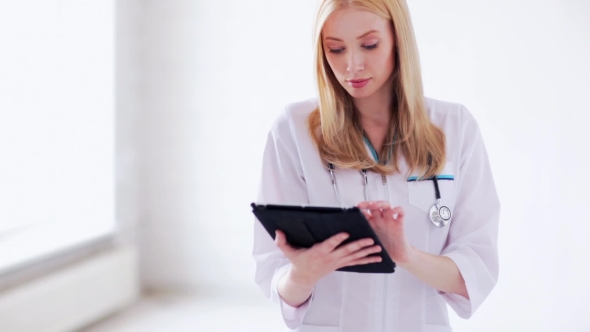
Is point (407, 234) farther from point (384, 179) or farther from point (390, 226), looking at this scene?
point (390, 226)

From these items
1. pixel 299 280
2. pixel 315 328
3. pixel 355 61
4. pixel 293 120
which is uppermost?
pixel 355 61

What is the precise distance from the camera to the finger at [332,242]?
44.5 inches

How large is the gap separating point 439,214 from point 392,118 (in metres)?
0.25

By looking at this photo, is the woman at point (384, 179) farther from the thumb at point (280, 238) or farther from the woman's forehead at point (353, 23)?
the thumb at point (280, 238)

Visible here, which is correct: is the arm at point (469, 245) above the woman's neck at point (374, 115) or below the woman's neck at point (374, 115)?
below

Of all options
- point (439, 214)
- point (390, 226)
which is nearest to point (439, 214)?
point (439, 214)

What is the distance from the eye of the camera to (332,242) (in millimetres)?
1145

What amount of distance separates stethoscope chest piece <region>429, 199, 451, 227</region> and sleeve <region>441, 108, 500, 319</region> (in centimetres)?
5

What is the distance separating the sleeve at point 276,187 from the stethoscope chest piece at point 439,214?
27 centimetres

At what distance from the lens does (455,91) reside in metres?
3.76

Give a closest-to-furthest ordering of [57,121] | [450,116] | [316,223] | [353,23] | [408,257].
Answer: [316,223], [408,257], [353,23], [450,116], [57,121]

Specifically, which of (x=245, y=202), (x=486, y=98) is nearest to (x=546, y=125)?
(x=486, y=98)

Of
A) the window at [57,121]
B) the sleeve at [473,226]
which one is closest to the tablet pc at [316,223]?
the sleeve at [473,226]

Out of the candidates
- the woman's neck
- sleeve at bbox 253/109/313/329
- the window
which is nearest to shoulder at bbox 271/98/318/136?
sleeve at bbox 253/109/313/329
